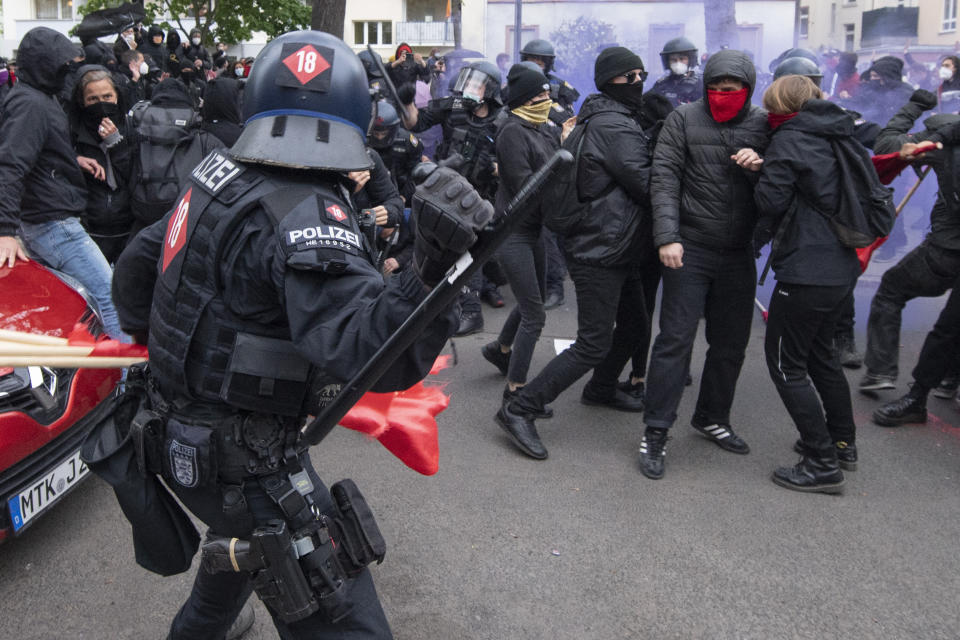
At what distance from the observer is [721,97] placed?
3.88m

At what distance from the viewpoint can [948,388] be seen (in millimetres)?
5266

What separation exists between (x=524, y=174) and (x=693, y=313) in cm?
117

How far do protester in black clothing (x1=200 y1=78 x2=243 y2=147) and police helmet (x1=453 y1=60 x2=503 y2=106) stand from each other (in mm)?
2239

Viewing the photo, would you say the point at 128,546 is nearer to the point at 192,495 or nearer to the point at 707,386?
the point at 192,495

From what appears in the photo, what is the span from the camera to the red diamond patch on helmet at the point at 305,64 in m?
1.98

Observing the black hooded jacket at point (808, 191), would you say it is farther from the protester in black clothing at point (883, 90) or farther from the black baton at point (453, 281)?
the protester in black clothing at point (883, 90)

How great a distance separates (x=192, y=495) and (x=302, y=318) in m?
0.70

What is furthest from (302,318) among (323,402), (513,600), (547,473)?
(547,473)

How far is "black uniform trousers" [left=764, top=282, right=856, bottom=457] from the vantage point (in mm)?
3830

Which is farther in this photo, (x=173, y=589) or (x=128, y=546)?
(x=128, y=546)

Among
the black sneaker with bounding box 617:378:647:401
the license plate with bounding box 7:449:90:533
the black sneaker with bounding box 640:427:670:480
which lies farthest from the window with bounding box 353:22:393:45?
the license plate with bounding box 7:449:90:533

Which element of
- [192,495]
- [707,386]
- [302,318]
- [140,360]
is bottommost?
[707,386]

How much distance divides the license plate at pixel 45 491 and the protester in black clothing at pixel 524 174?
2.17m

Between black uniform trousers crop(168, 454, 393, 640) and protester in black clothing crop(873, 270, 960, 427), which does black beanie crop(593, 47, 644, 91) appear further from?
black uniform trousers crop(168, 454, 393, 640)
